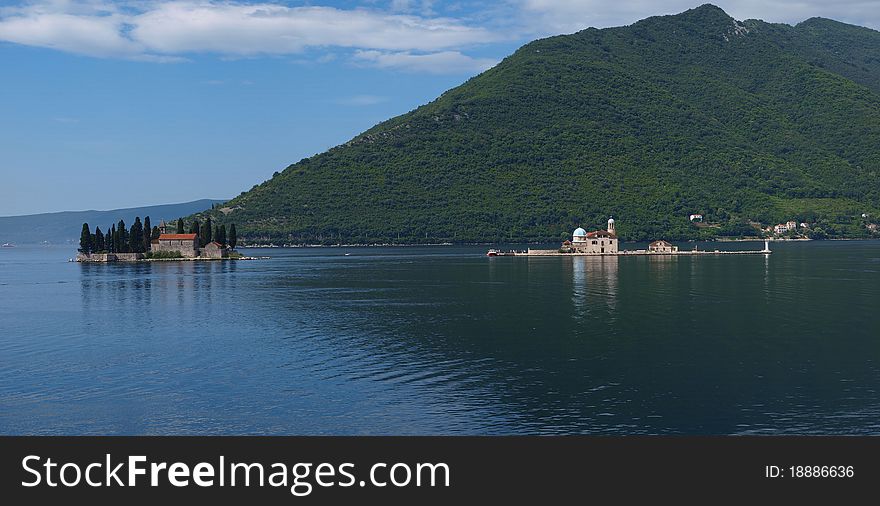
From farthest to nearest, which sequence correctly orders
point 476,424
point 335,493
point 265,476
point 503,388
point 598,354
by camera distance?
point 598,354, point 503,388, point 476,424, point 265,476, point 335,493

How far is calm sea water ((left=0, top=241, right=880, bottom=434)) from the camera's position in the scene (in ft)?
140

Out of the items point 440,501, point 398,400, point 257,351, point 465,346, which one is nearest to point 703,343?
point 465,346

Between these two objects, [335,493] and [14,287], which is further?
[14,287]

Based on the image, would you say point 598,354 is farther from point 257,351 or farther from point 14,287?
point 14,287

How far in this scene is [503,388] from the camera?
1962 inches

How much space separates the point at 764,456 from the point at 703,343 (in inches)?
1256

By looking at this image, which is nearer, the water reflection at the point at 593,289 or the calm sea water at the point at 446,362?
the calm sea water at the point at 446,362

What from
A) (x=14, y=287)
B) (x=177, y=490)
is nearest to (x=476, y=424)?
(x=177, y=490)

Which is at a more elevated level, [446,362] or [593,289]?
[593,289]

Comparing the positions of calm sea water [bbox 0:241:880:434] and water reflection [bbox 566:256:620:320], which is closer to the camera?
calm sea water [bbox 0:241:880:434]

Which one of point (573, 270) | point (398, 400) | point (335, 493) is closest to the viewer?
point (335, 493)

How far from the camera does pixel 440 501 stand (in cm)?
2831

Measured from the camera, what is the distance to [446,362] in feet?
194

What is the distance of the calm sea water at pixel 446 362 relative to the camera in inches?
1677
